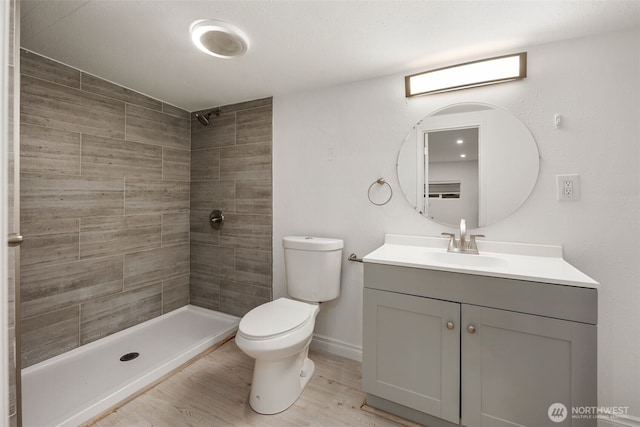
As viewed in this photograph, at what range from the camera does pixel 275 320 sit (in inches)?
60.7

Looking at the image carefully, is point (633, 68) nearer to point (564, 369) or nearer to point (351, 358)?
point (564, 369)

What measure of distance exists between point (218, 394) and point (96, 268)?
128cm

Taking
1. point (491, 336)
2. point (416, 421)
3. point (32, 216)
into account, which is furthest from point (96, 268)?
point (491, 336)

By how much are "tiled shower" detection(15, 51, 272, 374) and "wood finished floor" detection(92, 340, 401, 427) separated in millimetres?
685

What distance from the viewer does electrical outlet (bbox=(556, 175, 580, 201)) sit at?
57.4 inches

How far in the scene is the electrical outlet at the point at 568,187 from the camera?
146 centimetres

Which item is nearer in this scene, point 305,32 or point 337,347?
point 305,32

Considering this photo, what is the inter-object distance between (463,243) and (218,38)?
177 cm

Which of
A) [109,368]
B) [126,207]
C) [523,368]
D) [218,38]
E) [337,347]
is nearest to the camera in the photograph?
[523,368]

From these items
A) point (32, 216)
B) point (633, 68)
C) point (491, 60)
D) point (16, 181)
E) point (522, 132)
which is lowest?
point (32, 216)

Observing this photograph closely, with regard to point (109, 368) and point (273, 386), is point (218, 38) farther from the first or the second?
point (109, 368)

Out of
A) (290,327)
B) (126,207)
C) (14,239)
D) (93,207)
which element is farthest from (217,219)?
(14,239)

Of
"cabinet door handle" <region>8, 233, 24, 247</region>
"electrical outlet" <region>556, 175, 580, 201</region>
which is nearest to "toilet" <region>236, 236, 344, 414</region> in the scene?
"cabinet door handle" <region>8, 233, 24, 247</region>

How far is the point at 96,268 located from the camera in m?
2.01
